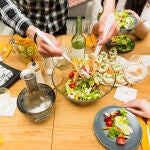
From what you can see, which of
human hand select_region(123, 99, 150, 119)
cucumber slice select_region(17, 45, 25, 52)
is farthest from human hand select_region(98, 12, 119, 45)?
cucumber slice select_region(17, 45, 25, 52)

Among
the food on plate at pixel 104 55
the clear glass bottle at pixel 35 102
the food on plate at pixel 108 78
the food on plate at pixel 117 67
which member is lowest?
the food on plate at pixel 117 67

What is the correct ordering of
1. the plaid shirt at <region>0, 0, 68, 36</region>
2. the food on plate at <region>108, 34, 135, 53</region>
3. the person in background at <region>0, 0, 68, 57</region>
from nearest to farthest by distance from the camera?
the person in background at <region>0, 0, 68, 57</region>, the plaid shirt at <region>0, 0, 68, 36</region>, the food on plate at <region>108, 34, 135, 53</region>

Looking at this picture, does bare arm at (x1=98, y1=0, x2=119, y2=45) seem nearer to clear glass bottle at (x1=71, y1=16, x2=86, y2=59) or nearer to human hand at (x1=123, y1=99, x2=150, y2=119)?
clear glass bottle at (x1=71, y1=16, x2=86, y2=59)

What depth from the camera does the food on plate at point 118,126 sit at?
2.99ft

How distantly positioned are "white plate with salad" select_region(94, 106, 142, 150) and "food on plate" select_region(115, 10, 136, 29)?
0.64 m

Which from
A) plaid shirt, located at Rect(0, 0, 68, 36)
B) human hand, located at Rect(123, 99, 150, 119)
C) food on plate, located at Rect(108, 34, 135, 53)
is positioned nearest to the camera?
human hand, located at Rect(123, 99, 150, 119)

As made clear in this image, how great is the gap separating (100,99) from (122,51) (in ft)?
1.31

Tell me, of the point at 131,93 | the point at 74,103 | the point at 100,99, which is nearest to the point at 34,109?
the point at 74,103

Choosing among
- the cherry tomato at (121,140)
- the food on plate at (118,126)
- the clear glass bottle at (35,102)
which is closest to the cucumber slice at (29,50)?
the clear glass bottle at (35,102)

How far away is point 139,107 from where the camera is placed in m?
1.02

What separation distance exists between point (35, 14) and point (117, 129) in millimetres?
971

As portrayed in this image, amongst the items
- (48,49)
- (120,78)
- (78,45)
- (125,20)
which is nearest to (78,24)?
(78,45)

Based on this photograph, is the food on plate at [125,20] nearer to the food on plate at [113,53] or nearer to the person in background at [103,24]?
the person in background at [103,24]

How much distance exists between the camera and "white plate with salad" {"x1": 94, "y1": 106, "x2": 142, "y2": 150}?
35.3 inches
